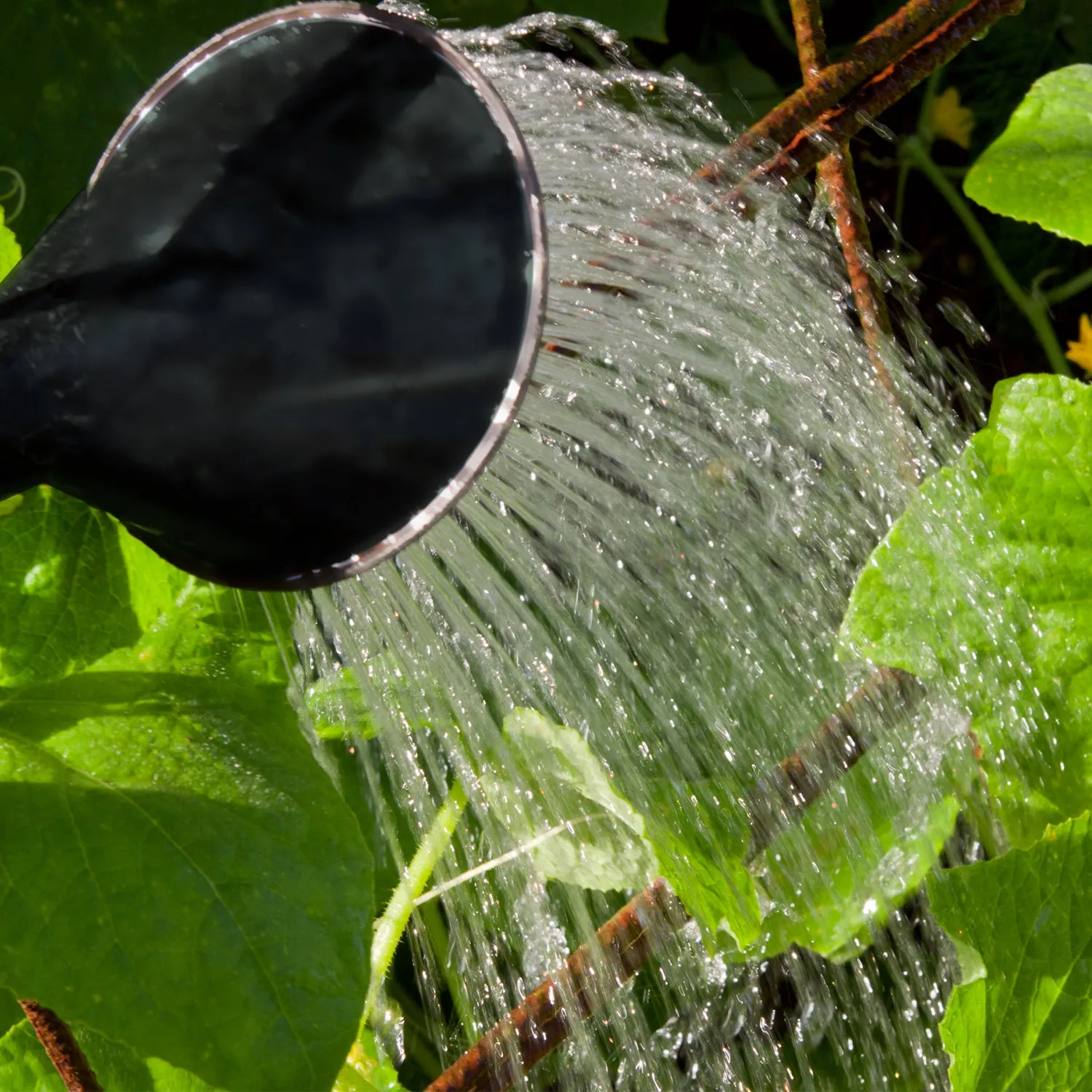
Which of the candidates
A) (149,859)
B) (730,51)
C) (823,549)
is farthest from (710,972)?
(730,51)

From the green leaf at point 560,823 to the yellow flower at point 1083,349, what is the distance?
2.27 feet

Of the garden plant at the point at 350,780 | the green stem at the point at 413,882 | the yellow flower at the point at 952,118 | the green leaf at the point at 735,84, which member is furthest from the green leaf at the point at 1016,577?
the yellow flower at the point at 952,118

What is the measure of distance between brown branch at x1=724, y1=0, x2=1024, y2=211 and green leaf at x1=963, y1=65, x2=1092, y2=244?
68 mm

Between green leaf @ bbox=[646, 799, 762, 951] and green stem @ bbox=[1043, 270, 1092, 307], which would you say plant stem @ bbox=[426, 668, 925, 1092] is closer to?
green leaf @ bbox=[646, 799, 762, 951]

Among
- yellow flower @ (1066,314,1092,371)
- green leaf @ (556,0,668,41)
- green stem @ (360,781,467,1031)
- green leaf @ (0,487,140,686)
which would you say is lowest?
green stem @ (360,781,467,1031)

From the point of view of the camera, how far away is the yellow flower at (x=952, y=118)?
1142 millimetres

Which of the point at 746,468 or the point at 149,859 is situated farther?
the point at 746,468

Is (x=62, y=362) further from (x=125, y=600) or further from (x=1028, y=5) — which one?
(x=1028, y=5)

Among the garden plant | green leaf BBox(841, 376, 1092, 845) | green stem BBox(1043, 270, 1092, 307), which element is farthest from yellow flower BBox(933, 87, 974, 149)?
green leaf BBox(841, 376, 1092, 845)

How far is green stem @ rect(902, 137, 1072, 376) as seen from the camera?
43.4 inches

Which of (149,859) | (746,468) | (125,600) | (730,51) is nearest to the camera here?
(149,859)

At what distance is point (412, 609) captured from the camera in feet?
2.06

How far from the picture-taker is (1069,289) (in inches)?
44.0

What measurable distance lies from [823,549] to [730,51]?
1.73 ft
